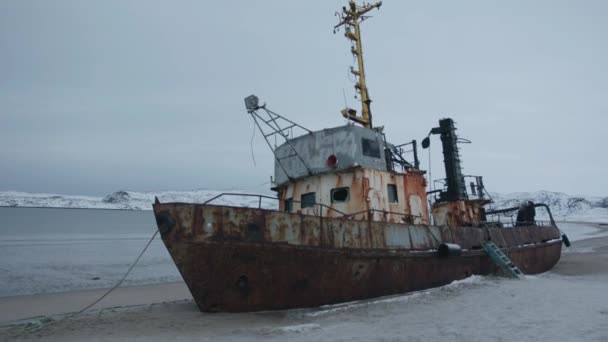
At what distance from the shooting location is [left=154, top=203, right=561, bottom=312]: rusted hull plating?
7.00 metres

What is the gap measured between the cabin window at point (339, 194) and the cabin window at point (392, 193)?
4.49ft

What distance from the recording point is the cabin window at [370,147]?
1016 centimetres

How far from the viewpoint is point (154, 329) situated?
21.6 feet

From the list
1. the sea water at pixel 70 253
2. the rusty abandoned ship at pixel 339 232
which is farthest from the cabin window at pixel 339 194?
the sea water at pixel 70 253

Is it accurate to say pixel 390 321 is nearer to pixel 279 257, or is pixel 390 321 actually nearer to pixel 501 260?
pixel 279 257

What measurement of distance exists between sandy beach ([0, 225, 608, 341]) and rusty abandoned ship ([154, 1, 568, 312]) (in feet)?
1.42

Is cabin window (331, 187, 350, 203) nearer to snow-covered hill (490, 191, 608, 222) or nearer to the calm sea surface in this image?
the calm sea surface

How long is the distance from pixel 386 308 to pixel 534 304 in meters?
2.94

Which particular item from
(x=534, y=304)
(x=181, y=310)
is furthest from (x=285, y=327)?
(x=534, y=304)

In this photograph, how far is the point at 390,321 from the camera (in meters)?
6.59

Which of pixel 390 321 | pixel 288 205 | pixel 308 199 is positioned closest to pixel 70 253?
pixel 288 205

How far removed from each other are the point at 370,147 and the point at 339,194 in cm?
158

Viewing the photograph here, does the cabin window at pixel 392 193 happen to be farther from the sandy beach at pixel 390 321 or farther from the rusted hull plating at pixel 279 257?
the sandy beach at pixel 390 321

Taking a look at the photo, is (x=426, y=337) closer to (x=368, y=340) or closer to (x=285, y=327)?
(x=368, y=340)
